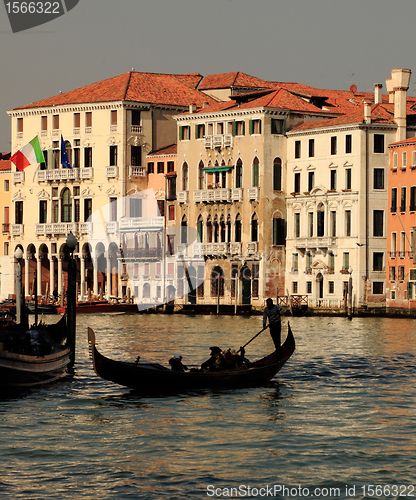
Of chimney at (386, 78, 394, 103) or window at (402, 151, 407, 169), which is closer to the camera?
window at (402, 151, 407, 169)

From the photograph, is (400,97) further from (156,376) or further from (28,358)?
(28,358)

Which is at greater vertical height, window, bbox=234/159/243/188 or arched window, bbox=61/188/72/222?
window, bbox=234/159/243/188

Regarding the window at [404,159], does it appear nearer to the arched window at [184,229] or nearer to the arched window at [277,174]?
the arched window at [277,174]

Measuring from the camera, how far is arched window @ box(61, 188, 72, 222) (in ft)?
261

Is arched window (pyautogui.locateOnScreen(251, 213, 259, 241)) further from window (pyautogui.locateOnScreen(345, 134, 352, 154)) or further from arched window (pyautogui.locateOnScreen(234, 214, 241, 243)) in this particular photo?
window (pyautogui.locateOnScreen(345, 134, 352, 154))

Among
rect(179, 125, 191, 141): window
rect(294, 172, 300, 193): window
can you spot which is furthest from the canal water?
rect(179, 125, 191, 141): window

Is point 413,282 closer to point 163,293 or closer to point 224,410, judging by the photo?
point 163,293

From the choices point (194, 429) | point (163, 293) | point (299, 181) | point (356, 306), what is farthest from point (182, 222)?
point (194, 429)

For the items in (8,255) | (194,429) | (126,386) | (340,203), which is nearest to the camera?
(194,429)

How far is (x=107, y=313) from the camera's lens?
218ft

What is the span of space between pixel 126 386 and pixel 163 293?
158 feet

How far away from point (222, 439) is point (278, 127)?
50.3 meters

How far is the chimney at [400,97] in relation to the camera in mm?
62969

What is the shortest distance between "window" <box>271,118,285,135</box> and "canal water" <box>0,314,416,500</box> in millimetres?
37837
